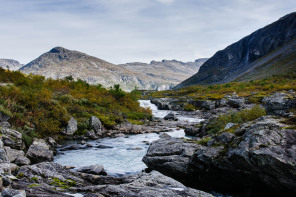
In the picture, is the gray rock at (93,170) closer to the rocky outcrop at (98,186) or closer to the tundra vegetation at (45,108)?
the rocky outcrop at (98,186)

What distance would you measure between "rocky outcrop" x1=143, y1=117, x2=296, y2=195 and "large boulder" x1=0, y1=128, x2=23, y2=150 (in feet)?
38.4

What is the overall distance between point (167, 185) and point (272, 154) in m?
4.82

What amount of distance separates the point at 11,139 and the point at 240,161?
704 inches

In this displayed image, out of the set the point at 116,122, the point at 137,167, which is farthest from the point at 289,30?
the point at 137,167

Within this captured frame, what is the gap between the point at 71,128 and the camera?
28.2m

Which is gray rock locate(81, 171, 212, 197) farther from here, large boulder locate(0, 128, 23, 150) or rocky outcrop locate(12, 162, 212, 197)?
large boulder locate(0, 128, 23, 150)

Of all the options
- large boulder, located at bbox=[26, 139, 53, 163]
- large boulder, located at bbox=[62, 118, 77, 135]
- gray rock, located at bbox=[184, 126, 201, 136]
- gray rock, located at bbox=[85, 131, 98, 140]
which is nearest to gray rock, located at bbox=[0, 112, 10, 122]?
large boulder, located at bbox=[26, 139, 53, 163]

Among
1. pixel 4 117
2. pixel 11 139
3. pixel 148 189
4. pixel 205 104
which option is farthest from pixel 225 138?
pixel 205 104

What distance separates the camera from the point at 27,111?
26.1m

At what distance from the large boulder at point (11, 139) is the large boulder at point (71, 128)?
28.5 feet

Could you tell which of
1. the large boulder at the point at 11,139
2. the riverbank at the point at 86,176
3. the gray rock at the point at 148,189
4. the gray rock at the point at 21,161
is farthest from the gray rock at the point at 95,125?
the gray rock at the point at 148,189

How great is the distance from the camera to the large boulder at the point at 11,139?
694 inches

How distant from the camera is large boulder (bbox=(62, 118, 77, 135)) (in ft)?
91.0

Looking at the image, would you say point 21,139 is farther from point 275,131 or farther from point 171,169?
point 275,131
